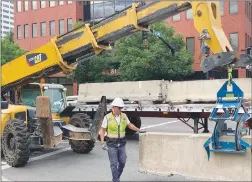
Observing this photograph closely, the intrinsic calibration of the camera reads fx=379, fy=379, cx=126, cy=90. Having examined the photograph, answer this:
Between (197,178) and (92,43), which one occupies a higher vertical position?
(92,43)

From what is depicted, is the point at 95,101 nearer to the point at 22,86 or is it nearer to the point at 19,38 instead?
the point at 22,86

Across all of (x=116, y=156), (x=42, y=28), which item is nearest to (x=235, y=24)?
(x=42, y=28)

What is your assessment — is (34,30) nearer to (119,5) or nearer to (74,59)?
(119,5)

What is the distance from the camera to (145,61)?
27.3 meters

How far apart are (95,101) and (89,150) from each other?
3699mm

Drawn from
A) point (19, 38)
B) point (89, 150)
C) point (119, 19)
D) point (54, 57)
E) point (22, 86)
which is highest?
point (19, 38)

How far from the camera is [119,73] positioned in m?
31.5

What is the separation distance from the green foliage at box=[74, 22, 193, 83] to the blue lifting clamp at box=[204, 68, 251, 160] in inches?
800

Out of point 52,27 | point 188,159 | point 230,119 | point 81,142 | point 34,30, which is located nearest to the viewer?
point 230,119

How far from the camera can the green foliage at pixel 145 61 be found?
27531mm

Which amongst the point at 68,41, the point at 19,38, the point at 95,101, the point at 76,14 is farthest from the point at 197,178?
the point at 19,38

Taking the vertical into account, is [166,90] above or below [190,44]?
below

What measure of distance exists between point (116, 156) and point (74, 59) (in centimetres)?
447

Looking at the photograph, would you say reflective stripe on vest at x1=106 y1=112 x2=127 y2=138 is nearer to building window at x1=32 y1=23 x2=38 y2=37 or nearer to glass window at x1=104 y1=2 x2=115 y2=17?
glass window at x1=104 y1=2 x2=115 y2=17
